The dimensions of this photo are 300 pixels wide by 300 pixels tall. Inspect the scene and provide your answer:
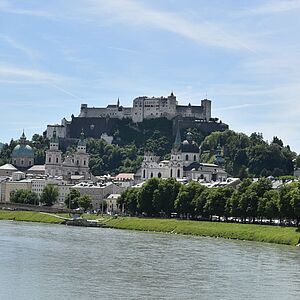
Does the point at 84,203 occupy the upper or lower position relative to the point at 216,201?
upper

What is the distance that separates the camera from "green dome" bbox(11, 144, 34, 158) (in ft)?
545

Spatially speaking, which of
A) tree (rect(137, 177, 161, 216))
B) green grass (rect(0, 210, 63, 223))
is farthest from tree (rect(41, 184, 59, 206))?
tree (rect(137, 177, 161, 216))

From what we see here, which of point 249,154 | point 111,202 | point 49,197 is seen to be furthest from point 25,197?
point 249,154

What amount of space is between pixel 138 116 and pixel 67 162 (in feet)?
69.3

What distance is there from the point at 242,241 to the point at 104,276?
2725cm

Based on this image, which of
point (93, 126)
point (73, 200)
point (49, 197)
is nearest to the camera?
point (73, 200)

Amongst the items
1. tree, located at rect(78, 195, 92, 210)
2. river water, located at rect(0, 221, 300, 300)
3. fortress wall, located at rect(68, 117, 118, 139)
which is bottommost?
river water, located at rect(0, 221, 300, 300)

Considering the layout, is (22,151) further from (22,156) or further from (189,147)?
(189,147)

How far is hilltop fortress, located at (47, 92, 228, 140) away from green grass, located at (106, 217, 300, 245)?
75291 mm

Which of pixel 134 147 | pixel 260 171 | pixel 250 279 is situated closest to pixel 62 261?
pixel 250 279

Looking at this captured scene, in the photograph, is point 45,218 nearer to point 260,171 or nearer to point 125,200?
point 125,200

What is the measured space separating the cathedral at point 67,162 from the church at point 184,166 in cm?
1247

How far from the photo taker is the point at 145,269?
151ft

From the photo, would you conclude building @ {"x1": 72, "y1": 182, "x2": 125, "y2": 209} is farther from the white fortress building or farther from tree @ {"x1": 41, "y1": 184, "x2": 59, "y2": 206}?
the white fortress building
